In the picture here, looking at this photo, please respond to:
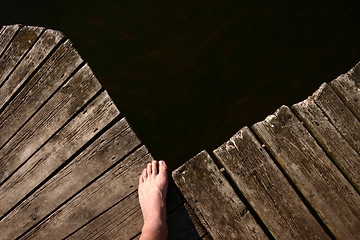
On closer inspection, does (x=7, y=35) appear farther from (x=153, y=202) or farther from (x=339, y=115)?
(x=339, y=115)

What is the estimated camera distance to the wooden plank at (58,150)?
2.13m

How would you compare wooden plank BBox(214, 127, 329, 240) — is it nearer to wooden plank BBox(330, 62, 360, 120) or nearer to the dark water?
wooden plank BBox(330, 62, 360, 120)

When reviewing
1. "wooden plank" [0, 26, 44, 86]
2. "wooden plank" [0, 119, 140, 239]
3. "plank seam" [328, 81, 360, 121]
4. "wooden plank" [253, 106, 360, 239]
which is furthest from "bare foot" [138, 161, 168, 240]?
"wooden plank" [0, 26, 44, 86]

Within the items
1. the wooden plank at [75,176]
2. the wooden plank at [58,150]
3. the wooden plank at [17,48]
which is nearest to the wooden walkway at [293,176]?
the wooden plank at [75,176]

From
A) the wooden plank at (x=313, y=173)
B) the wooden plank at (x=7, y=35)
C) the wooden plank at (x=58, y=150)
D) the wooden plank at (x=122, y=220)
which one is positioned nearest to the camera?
the wooden plank at (x=313, y=173)

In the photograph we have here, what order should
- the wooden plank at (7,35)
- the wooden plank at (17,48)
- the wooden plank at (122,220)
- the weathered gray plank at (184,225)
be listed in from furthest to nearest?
the wooden plank at (7,35) → the wooden plank at (17,48) → the wooden plank at (122,220) → the weathered gray plank at (184,225)

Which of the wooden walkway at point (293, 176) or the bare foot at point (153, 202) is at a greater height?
the bare foot at point (153, 202)

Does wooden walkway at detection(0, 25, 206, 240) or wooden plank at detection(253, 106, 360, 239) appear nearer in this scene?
wooden plank at detection(253, 106, 360, 239)

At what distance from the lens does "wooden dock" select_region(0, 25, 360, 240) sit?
177cm

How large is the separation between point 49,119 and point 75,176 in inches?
21.8

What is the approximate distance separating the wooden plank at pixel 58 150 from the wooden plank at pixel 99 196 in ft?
0.55

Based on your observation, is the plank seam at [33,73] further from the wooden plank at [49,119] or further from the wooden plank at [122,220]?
the wooden plank at [122,220]

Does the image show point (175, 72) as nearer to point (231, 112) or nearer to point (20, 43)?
point (231, 112)

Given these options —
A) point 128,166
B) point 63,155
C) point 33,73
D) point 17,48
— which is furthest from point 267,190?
point 17,48
